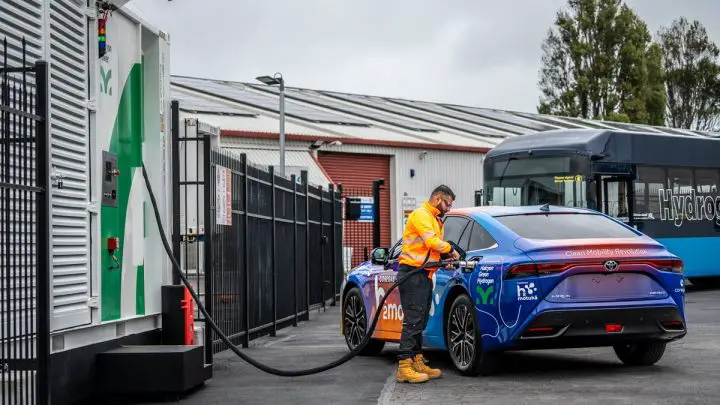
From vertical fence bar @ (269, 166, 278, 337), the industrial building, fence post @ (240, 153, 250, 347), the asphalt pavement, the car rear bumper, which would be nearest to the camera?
the asphalt pavement

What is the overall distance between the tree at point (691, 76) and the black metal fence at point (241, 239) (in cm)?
6948

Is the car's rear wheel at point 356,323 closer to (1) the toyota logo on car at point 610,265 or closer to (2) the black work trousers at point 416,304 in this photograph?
(2) the black work trousers at point 416,304

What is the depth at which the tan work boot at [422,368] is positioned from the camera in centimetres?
1128

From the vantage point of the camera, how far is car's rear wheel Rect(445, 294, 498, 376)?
11195 mm

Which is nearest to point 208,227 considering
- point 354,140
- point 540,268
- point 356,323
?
point 356,323

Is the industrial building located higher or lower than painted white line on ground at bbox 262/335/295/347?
higher

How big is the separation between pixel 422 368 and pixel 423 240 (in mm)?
1174

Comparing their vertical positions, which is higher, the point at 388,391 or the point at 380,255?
the point at 380,255

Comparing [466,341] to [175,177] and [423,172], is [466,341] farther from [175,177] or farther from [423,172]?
[423,172]

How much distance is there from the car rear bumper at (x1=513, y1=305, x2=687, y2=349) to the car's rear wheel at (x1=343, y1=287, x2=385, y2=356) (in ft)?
Result: 10.8

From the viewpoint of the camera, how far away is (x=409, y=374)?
1110 cm

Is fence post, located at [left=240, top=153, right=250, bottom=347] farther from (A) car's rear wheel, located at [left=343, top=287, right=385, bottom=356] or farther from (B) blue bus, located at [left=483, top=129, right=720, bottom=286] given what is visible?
(B) blue bus, located at [left=483, top=129, right=720, bottom=286]

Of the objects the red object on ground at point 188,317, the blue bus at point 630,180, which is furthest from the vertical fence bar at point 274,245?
the blue bus at point 630,180

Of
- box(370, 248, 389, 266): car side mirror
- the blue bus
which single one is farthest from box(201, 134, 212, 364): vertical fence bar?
the blue bus
